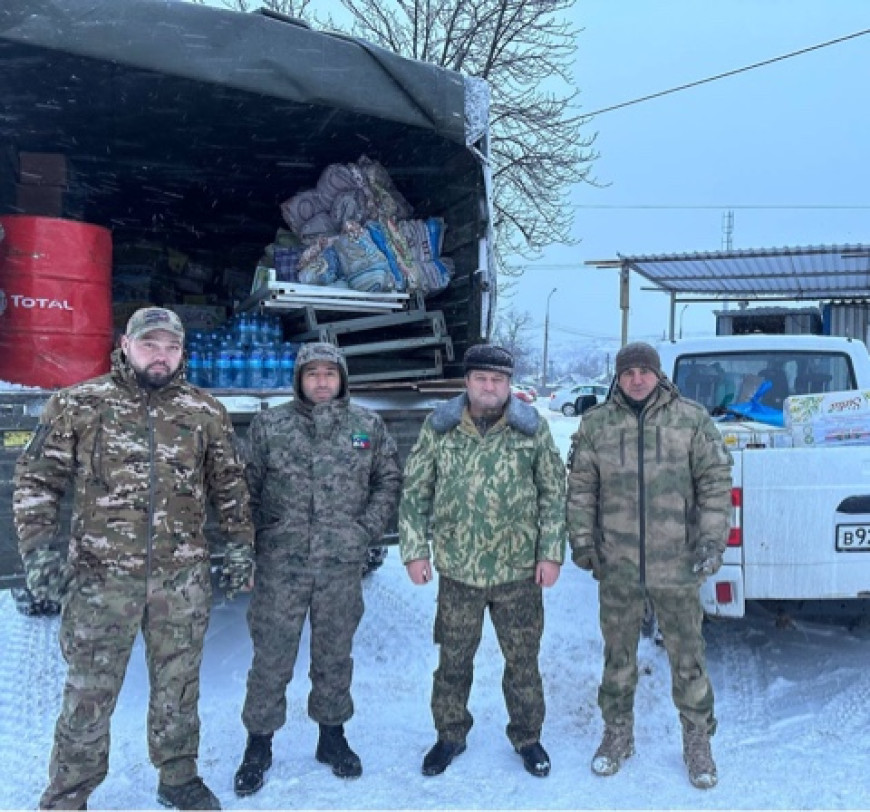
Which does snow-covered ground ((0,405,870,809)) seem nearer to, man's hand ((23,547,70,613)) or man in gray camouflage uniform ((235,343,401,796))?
man in gray camouflage uniform ((235,343,401,796))

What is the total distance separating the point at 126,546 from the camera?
2.74 m

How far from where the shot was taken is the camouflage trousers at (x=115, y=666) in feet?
8.85

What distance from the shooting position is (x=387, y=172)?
4.88 meters

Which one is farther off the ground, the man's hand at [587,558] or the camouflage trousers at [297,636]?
the man's hand at [587,558]

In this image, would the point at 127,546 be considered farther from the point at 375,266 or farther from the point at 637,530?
the point at 375,266

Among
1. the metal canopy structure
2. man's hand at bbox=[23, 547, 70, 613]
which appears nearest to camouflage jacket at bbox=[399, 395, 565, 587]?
man's hand at bbox=[23, 547, 70, 613]

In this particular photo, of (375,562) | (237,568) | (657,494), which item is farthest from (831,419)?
(375,562)

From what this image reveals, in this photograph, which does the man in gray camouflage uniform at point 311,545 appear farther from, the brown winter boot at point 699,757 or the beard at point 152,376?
the brown winter boot at point 699,757

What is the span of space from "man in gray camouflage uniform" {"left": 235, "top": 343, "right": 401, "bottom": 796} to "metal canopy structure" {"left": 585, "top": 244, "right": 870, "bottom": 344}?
5.22 metres

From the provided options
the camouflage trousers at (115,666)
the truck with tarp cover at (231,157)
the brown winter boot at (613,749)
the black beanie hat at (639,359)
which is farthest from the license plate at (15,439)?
the brown winter boot at (613,749)

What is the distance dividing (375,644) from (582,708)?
4.58 feet

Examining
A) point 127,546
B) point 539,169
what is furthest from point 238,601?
Answer: point 539,169

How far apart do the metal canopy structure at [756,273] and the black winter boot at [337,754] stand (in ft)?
18.0

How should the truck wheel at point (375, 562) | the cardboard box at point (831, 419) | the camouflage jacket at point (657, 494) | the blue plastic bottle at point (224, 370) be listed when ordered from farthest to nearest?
the truck wheel at point (375, 562) < the blue plastic bottle at point (224, 370) < the cardboard box at point (831, 419) < the camouflage jacket at point (657, 494)
